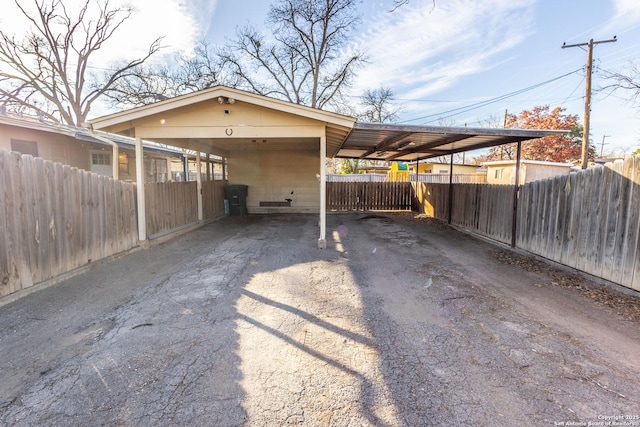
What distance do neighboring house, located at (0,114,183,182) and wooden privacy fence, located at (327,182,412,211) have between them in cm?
795

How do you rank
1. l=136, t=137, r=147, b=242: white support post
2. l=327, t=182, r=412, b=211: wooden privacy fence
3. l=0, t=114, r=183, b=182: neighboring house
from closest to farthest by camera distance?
l=136, t=137, r=147, b=242: white support post
l=0, t=114, r=183, b=182: neighboring house
l=327, t=182, r=412, b=211: wooden privacy fence

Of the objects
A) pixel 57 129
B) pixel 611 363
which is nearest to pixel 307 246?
pixel 611 363

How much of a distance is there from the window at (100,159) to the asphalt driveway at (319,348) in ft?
27.3

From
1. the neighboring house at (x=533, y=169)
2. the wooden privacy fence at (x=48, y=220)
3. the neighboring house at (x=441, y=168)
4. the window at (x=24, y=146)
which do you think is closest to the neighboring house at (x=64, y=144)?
the window at (x=24, y=146)

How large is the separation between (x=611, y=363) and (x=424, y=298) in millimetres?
1790

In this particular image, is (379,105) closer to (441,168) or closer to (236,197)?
(441,168)

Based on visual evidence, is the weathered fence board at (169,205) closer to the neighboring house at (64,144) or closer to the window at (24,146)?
the neighboring house at (64,144)

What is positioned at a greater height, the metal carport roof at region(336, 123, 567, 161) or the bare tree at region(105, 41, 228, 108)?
the bare tree at region(105, 41, 228, 108)

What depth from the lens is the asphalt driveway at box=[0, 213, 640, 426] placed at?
1.98m

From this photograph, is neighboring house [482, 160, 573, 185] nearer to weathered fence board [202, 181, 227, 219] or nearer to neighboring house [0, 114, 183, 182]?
weathered fence board [202, 181, 227, 219]

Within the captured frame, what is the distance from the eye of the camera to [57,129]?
8.35m

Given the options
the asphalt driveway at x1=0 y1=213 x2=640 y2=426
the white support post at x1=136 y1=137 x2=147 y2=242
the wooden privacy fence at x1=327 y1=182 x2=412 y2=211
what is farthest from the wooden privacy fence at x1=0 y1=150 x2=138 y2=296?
the wooden privacy fence at x1=327 y1=182 x2=412 y2=211

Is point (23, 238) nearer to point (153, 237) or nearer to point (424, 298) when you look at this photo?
point (153, 237)

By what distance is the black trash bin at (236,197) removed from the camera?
12.0 meters
